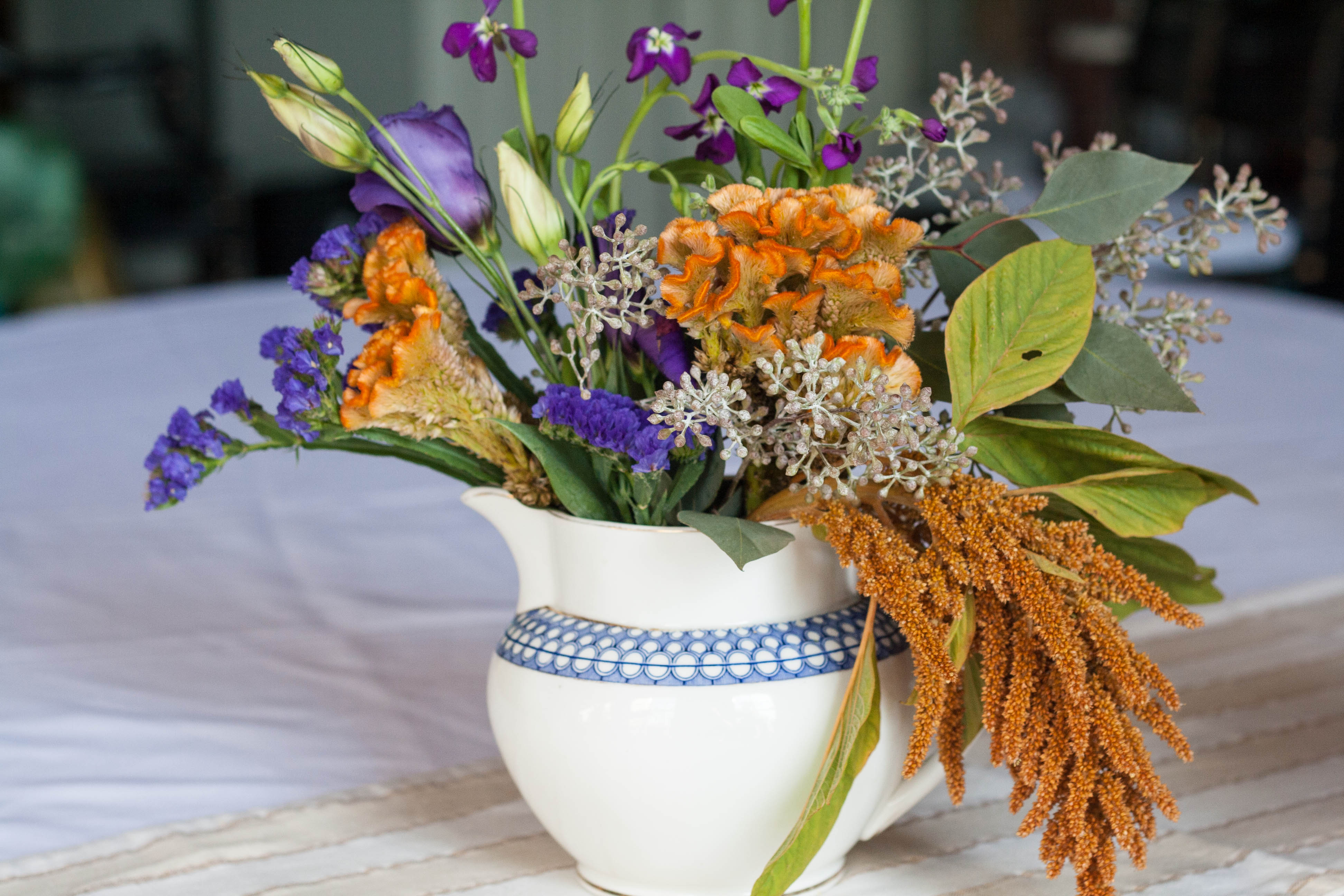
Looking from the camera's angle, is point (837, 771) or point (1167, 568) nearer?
point (837, 771)

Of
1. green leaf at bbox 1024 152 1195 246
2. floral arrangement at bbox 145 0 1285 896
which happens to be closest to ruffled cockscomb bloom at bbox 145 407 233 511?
floral arrangement at bbox 145 0 1285 896

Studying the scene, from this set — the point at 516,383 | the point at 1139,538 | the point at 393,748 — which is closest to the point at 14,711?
the point at 393,748

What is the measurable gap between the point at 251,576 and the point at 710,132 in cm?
66

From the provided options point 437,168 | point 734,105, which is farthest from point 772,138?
point 437,168

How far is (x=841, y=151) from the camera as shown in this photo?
0.46 metres

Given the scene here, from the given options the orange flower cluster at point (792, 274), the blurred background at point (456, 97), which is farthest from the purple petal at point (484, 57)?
the blurred background at point (456, 97)

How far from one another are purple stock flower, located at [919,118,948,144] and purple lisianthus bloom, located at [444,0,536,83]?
15 cm

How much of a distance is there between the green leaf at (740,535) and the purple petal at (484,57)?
0.19 meters

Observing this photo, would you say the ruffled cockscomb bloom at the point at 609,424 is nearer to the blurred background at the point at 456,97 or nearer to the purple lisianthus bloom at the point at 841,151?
the purple lisianthus bloom at the point at 841,151

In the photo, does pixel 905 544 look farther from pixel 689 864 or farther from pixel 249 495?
pixel 249 495

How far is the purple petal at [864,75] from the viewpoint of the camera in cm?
50

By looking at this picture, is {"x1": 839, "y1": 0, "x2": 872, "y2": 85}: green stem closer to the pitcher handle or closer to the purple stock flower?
the purple stock flower

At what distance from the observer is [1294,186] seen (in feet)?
10.0

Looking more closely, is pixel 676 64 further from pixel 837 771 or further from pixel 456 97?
pixel 456 97
